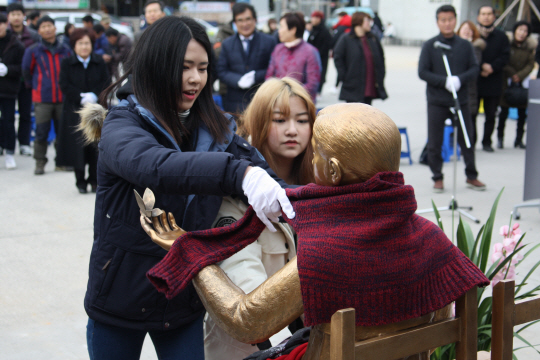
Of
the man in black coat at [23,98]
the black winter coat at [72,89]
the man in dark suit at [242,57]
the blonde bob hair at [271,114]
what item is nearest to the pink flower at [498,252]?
the blonde bob hair at [271,114]

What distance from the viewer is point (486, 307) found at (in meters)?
2.49

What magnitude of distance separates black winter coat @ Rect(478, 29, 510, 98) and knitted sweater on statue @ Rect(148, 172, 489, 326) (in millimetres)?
7519

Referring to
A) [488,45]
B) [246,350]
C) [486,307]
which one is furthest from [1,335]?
[488,45]

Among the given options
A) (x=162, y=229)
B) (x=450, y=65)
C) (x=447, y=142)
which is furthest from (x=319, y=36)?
(x=162, y=229)

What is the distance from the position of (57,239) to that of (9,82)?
3.35 metres

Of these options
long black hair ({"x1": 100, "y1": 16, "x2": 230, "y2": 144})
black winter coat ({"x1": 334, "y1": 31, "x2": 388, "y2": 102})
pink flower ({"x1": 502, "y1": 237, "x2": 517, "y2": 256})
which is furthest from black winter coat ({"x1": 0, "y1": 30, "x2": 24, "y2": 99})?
pink flower ({"x1": 502, "y1": 237, "x2": 517, "y2": 256})

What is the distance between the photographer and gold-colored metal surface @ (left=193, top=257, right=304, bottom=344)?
1405mm

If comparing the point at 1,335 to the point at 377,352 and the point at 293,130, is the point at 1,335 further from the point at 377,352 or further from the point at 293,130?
the point at 377,352

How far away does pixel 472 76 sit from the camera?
634 cm

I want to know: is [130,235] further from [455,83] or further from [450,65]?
[450,65]

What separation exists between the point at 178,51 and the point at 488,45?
749 centimetres

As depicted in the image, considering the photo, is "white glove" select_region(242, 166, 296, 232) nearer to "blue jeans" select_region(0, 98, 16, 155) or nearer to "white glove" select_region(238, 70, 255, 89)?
"white glove" select_region(238, 70, 255, 89)

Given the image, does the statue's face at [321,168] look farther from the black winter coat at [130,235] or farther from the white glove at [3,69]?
the white glove at [3,69]

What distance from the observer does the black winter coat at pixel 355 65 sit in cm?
760
